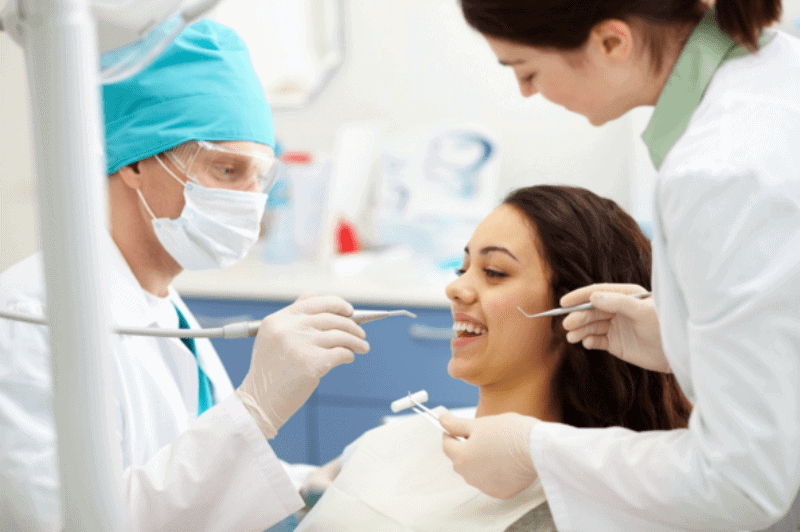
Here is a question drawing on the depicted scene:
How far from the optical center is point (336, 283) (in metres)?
2.39

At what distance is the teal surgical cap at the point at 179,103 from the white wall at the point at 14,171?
171mm

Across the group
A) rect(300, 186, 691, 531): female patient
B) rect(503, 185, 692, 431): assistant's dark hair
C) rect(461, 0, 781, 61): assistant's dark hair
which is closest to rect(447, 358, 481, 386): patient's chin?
rect(300, 186, 691, 531): female patient

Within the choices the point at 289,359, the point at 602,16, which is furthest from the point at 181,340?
the point at 602,16

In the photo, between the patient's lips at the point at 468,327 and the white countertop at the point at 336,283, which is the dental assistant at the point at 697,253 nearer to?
the patient's lips at the point at 468,327

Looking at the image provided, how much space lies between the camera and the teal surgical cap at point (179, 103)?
1.23 m

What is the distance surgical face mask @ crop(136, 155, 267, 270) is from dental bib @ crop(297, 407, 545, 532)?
0.45m

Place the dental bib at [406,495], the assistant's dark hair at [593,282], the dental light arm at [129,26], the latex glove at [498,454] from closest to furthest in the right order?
1. the dental light arm at [129,26]
2. the latex glove at [498,454]
3. the dental bib at [406,495]
4. the assistant's dark hair at [593,282]

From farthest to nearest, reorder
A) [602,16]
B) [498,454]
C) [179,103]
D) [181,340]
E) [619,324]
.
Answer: [181,340]
[179,103]
[619,324]
[498,454]
[602,16]

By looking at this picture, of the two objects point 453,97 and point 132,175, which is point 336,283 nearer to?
point 453,97

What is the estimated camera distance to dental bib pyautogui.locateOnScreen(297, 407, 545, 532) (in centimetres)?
117

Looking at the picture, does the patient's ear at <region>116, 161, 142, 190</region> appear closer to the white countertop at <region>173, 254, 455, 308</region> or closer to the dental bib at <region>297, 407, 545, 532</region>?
the dental bib at <region>297, 407, 545, 532</region>

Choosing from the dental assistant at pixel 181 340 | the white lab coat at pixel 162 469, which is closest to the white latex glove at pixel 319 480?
the dental assistant at pixel 181 340

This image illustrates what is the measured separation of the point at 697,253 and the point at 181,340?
3.00ft

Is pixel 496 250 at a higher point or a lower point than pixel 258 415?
higher
